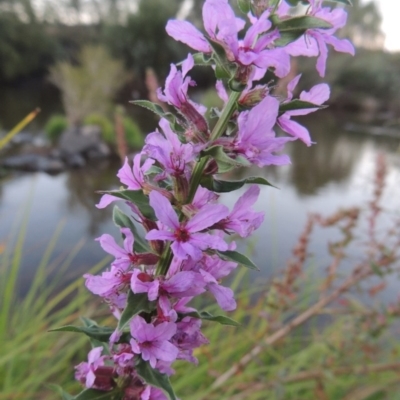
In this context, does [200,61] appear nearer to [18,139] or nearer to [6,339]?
[6,339]

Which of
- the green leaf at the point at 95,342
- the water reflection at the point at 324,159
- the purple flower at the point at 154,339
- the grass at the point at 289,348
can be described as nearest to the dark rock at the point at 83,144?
the water reflection at the point at 324,159

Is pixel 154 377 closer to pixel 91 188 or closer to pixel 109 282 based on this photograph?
pixel 109 282

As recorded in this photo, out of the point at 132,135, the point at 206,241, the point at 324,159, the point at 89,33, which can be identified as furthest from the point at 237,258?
the point at 89,33

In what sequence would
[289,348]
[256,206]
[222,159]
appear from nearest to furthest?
[222,159]
[289,348]
[256,206]

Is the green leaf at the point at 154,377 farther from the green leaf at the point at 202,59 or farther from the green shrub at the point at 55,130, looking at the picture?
the green shrub at the point at 55,130

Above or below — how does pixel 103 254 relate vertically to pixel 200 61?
below

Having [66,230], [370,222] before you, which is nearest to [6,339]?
[370,222]

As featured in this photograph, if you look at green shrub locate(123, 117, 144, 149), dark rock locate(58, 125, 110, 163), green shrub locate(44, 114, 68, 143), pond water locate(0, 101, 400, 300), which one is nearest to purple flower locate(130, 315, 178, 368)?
pond water locate(0, 101, 400, 300)
